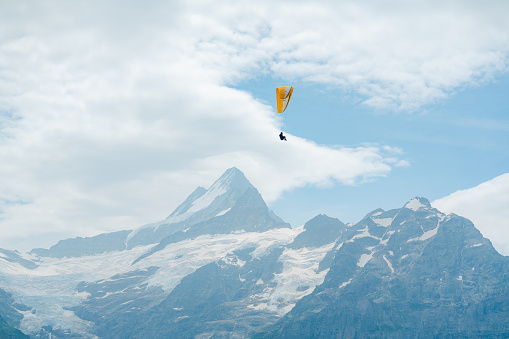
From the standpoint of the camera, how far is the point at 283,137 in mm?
187250

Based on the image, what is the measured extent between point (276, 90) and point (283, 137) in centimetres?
1930

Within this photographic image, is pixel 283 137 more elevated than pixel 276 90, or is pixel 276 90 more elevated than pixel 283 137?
pixel 276 90

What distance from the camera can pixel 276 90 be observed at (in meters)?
198
